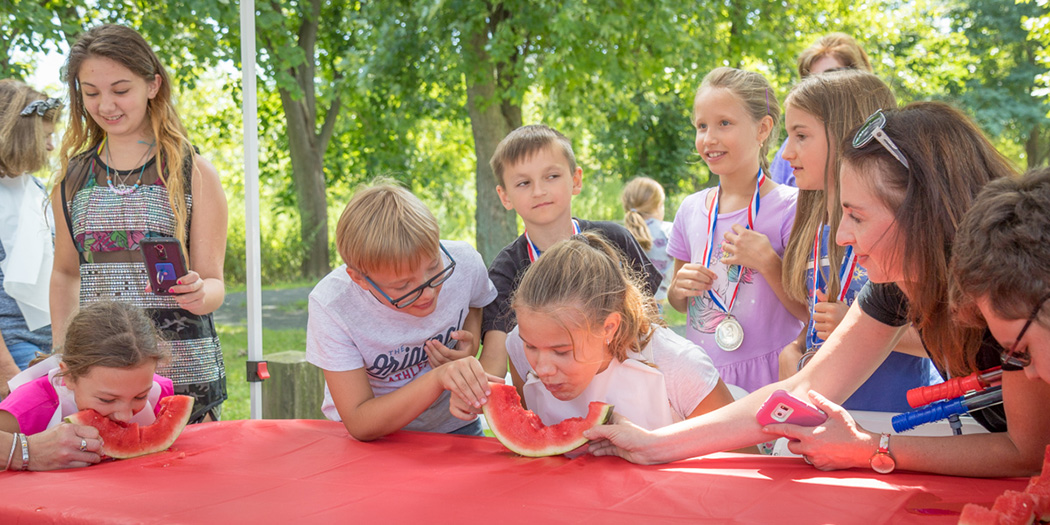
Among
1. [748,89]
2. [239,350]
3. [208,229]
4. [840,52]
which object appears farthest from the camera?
[239,350]

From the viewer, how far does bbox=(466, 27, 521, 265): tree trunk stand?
11.8 meters

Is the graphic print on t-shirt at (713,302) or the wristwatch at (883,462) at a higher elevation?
the graphic print on t-shirt at (713,302)

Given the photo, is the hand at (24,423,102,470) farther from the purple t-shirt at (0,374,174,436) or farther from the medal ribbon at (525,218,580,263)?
the medal ribbon at (525,218,580,263)

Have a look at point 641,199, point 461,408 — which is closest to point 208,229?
point 461,408

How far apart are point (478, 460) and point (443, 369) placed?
0.33 metres

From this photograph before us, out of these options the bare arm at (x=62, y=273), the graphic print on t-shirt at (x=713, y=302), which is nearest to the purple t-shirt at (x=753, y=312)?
the graphic print on t-shirt at (x=713, y=302)

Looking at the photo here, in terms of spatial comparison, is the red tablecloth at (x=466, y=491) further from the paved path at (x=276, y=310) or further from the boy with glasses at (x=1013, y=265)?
the paved path at (x=276, y=310)

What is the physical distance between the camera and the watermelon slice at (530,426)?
238 cm

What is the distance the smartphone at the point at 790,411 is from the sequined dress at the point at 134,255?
7.36ft

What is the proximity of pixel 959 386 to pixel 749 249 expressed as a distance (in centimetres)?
131

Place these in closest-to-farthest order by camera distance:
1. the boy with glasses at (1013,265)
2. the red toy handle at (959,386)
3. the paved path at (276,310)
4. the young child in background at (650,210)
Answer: the boy with glasses at (1013,265)
the red toy handle at (959,386)
the young child in background at (650,210)
the paved path at (276,310)

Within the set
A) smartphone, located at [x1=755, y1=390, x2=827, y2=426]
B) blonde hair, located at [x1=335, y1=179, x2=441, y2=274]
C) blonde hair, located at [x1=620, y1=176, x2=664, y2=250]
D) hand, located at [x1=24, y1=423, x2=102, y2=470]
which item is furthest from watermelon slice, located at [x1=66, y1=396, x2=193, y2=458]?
blonde hair, located at [x1=620, y1=176, x2=664, y2=250]

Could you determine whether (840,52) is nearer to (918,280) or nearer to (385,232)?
(918,280)

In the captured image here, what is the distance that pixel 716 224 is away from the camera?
143 inches
